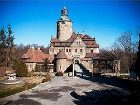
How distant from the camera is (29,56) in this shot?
60.0 meters

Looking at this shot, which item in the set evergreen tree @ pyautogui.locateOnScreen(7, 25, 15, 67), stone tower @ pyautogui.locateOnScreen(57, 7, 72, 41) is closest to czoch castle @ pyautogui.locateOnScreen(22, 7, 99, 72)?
stone tower @ pyautogui.locateOnScreen(57, 7, 72, 41)

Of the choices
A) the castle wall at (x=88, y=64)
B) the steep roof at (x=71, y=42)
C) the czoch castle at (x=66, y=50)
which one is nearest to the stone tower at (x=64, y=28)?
the czoch castle at (x=66, y=50)

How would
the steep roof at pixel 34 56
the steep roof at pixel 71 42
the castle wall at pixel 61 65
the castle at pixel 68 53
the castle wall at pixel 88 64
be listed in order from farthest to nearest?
the steep roof at pixel 71 42 → the castle wall at pixel 88 64 → the steep roof at pixel 34 56 → the castle at pixel 68 53 → the castle wall at pixel 61 65

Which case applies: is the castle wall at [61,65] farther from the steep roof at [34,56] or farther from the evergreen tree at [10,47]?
the evergreen tree at [10,47]

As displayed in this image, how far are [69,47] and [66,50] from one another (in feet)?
4.81

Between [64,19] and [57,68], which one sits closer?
[57,68]

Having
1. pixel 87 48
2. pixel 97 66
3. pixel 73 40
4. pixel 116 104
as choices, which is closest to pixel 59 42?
pixel 73 40

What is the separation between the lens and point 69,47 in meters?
63.2

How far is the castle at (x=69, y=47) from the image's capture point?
192 feet

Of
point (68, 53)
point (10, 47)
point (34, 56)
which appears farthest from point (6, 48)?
point (68, 53)

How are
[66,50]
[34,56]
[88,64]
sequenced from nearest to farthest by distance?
[88,64], [34,56], [66,50]

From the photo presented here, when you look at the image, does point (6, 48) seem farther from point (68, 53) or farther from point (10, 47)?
point (68, 53)

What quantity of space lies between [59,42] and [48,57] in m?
6.58

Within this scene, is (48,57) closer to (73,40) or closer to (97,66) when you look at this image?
(73,40)
